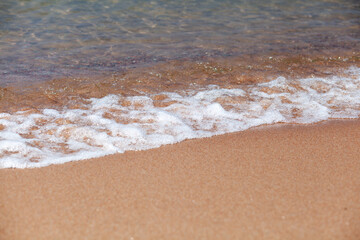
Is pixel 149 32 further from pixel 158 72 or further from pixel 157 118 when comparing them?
pixel 157 118

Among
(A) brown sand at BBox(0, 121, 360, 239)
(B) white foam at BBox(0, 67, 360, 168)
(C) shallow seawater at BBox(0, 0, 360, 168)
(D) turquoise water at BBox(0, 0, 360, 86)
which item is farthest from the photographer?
(D) turquoise water at BBox(0, 0, 360, 86)

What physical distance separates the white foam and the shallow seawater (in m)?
0.01

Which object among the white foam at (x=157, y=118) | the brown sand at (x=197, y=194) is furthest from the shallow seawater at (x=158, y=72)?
the brown sand at (x=197, y=194)

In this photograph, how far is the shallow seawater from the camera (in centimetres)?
321

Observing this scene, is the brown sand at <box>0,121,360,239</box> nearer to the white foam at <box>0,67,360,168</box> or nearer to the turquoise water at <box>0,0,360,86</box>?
the white foam at <box>0,67,360,168</box>

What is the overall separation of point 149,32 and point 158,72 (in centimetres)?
206

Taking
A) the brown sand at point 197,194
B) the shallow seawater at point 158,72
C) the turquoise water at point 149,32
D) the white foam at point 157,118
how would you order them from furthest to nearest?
the turquoise water at point 149,32
the shallow seawater at point 158,72
the white foam at point 157,118
the brown sand at point 197,194

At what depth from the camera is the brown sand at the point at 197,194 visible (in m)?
2.05

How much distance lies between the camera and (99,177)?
2.50 meters

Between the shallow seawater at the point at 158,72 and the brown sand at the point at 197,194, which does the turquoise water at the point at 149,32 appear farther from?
the brown sand at the point at 197,194

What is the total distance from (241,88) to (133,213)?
8.37 ft

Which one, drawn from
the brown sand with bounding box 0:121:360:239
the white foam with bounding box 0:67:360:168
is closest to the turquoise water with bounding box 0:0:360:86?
the white foam with bounding box 0:67:360:168

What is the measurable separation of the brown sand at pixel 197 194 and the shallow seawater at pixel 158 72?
261 millimetres

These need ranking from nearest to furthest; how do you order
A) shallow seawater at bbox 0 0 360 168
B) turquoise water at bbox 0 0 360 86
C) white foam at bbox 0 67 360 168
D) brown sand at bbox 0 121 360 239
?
brown sand at bbox 0 121 360 239
white foam at bbox 0 67 360 168
shallow seawater at bbox 0 0 360 168
turquoise water at bbox 0 0 360 86
